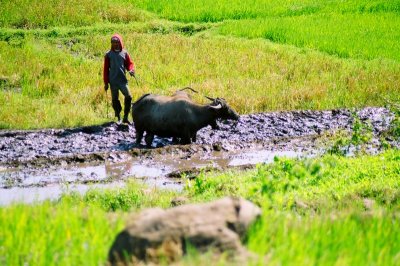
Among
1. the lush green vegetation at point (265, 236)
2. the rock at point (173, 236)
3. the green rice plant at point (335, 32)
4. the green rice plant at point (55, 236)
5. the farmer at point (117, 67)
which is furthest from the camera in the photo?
the green rice plant at point (335, 32)

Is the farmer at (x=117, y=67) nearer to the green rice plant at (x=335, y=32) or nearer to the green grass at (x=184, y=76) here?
the green grass at (x=184, y=76)

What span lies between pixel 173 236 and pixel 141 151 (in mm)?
7512

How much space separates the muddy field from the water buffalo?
0.25 meters

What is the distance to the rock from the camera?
396 centimetres

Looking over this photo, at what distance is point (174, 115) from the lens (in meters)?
11.8

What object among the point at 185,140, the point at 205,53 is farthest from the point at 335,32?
the point at 185,140

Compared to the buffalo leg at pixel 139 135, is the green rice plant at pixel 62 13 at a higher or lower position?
higher

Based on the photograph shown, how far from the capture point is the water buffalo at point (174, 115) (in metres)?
11.8

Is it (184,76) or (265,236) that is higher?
(265,236)

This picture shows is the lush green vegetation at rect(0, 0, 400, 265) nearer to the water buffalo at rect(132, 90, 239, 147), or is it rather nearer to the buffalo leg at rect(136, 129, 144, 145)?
the buffalo leg at rect(136, 129, 144, 145)

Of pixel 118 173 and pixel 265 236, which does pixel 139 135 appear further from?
pixel 265 236

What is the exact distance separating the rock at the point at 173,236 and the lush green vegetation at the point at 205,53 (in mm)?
9032

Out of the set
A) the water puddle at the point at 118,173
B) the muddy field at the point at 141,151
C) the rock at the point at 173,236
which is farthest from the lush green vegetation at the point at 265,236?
the muddy field at the point at 141,151

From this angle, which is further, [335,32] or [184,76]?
[335,32]
